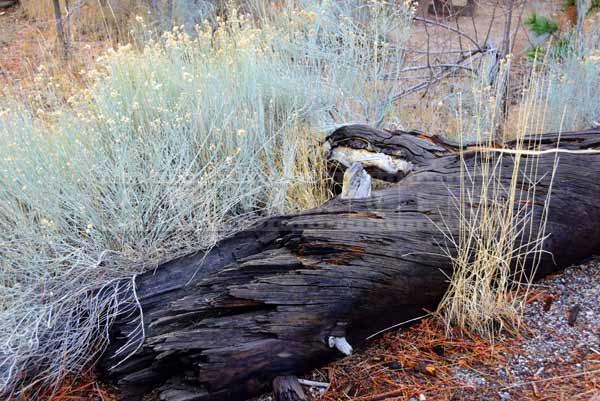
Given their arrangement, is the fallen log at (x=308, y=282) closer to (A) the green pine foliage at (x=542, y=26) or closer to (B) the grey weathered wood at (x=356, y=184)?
(B) the grey weathered wood at (x=356, y=184)

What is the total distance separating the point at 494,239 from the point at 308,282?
931 millimetres

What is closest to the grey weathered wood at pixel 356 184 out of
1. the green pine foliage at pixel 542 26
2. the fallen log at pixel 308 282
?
the fallen log at pixel 308 282

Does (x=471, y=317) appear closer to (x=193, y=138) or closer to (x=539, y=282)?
(x=539, y=282)

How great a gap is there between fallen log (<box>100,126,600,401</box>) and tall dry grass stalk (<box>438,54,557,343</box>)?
0.11ft

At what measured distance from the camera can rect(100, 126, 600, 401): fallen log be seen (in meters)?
2.59

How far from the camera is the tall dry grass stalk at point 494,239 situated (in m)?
2.85

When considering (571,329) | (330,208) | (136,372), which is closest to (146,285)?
(136,372)

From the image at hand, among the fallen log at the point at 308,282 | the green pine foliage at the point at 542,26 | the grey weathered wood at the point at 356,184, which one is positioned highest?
the green pine foliage at the point at 542,26

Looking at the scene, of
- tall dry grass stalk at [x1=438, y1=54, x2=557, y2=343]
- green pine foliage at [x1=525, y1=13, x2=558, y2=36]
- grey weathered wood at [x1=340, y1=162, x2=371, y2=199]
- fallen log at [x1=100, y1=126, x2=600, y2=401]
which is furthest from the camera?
green pine foliage at [x1=525, y1=13, x2=558, y2=36]

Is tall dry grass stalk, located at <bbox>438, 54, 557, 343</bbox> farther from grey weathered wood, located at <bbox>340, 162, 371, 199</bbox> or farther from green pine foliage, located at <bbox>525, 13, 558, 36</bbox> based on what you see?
green pine foliage, located at <bbox>525, 13, 558, 36</bbox>

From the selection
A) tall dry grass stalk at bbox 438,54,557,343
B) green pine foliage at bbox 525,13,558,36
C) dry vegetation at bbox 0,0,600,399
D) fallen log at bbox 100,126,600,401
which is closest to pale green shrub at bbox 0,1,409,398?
dry vegetation at bbox 0,0,600,399

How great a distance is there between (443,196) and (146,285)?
1.59 meters

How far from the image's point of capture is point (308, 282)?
2.68 metres

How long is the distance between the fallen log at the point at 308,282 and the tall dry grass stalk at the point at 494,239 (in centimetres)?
3
